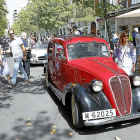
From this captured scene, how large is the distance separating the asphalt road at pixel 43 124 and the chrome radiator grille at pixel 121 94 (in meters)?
0.43

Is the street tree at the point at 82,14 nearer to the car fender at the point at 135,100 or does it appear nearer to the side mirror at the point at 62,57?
the side mirror at the point at 62,57

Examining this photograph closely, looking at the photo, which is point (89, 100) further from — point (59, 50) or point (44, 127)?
point (59, 50)

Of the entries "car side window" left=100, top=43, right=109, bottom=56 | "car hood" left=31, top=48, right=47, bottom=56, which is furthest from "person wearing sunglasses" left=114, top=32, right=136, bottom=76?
"car hood" left=31, top=48, right=47, bottom=56

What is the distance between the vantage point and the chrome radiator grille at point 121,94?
3.59 meters

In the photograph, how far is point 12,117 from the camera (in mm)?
4613

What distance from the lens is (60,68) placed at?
16.8 feet

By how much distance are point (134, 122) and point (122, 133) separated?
51cm

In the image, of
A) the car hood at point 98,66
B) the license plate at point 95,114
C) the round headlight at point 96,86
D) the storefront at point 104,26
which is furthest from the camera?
the storefront at point 104,26

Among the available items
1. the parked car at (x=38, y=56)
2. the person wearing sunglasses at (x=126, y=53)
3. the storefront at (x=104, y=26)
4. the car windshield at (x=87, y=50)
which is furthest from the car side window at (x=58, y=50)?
the storefront at (x=104, y=26)

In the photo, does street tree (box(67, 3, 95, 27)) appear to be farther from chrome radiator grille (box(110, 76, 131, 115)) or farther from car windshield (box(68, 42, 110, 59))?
chrome radiator grille (box(110, 76, 131, 115))

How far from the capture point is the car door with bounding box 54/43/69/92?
15.7 feet

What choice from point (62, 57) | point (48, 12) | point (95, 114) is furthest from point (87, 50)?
point (48, 12)

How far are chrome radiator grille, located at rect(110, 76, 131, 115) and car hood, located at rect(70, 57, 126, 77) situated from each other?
17cm

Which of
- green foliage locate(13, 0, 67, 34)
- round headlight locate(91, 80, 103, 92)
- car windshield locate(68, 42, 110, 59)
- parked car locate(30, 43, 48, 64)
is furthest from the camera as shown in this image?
green foliage locate(13, 0, 67, 34)
